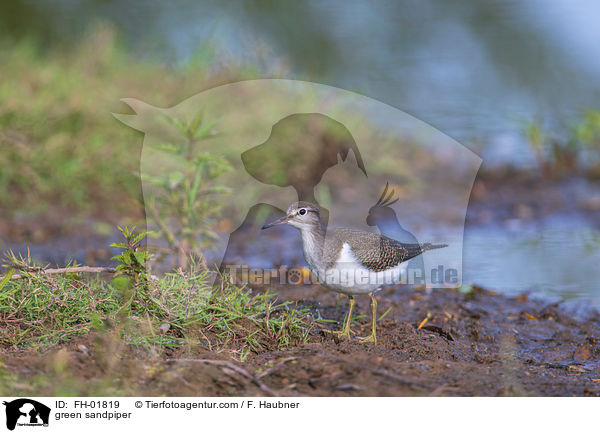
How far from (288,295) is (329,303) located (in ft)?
1.07

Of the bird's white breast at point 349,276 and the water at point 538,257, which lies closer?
the bird's white breast at point 349,276

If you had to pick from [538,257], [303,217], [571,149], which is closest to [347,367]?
[303,217]

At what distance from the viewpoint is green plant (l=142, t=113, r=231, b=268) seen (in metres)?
5.75

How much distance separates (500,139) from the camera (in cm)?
1019

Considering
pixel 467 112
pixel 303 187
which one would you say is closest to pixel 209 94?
pixel 303 187

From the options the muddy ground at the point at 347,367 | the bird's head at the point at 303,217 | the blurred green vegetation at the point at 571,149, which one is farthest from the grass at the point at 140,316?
the blurred green vegetation at the point at 571,149

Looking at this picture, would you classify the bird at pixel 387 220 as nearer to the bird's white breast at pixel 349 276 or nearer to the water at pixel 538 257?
the water at pixel 538 257

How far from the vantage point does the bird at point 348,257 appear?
16.2 feet

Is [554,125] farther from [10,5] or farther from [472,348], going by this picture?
[10,5]

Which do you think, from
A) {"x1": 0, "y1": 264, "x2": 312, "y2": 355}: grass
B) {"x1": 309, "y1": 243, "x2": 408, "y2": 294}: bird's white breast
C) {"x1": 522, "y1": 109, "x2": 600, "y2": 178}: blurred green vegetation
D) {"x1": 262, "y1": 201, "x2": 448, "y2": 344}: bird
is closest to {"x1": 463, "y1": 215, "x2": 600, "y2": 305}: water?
{"x1": 522, "y1": 109, "x2": 600, "y2": 178}: blurred green vegetation
